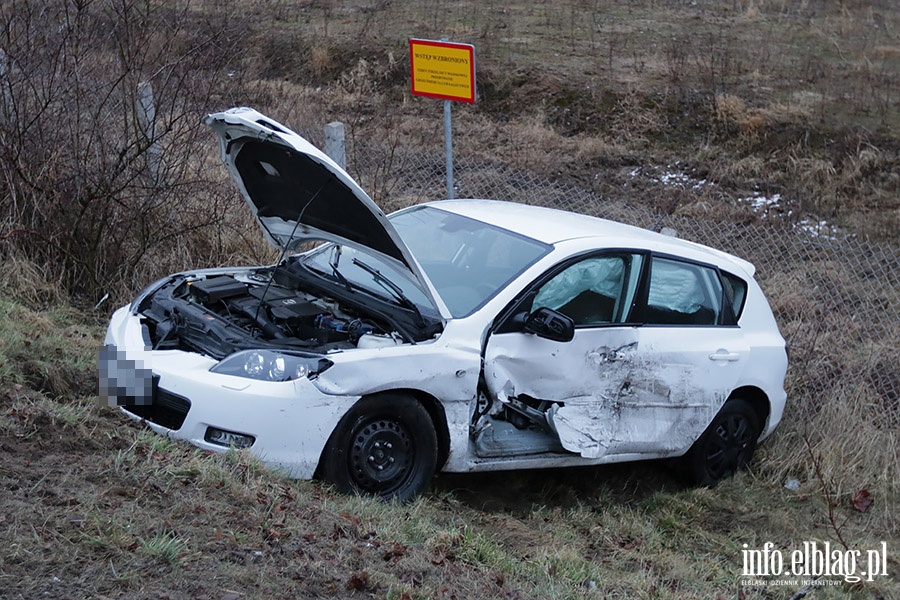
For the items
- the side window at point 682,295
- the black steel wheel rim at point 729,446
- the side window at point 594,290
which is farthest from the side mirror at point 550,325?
the black steel wheel rim at point 729,446

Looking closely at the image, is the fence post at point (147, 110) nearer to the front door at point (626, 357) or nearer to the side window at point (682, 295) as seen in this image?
the front door at point (626, 357)

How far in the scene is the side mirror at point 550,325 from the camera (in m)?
5.41

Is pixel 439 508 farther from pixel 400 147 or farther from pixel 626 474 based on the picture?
pixel 400 147

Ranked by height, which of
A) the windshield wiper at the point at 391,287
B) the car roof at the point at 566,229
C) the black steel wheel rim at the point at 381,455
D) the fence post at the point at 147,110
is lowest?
the black steel wheel rim at the point at 381,455

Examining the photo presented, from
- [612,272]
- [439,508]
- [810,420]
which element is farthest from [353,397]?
[810,420]

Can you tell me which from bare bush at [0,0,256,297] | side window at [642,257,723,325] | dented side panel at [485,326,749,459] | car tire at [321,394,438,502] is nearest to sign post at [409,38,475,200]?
bare bush at [0,0,256,297]

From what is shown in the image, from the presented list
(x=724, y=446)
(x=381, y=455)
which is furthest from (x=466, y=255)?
(x=724, y=446)

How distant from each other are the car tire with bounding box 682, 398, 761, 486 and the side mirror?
156 centimetres

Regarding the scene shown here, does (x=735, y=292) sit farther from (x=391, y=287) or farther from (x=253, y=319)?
(x=253, y=319)

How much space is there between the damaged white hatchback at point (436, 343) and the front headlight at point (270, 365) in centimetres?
1

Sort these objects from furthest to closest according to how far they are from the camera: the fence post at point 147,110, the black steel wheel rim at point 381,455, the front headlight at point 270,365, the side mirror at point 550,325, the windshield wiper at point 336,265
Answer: the fence post at point 147,110 < the windshield wiper at point 336,265 < the side mirror at point 550,325 < the black steel wheel rim at point 381,455 < the front headlight at point 270,365

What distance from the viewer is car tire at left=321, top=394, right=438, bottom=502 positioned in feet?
16.3

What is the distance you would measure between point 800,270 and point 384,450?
22.1 ft

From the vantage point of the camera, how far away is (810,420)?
7.27 metres
